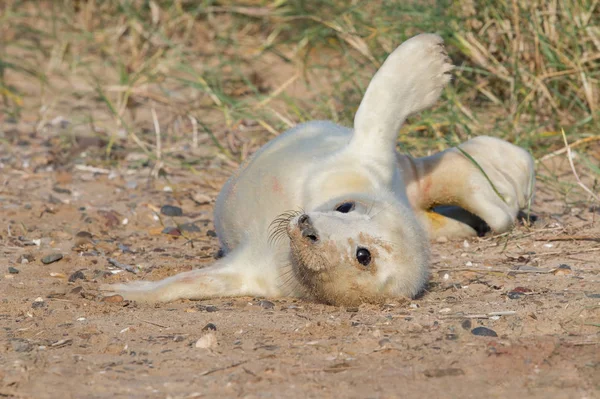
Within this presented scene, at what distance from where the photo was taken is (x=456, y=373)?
295 centimetres

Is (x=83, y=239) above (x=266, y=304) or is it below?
below

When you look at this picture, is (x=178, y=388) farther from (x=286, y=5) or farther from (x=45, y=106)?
(x=286, y=5)

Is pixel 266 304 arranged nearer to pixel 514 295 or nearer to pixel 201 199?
pixel 514 295

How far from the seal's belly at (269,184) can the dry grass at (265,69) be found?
4.53 feet

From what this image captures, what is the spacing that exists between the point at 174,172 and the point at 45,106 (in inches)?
70.2

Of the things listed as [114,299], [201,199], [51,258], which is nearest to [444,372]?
[114,299]

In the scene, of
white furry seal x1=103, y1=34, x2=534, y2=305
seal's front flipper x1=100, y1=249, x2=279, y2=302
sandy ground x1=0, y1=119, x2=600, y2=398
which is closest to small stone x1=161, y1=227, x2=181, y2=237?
sandy ground x1=0, y1=119, x2=600, y2=398

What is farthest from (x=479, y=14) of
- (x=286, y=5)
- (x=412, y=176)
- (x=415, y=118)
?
(x=286, y=5)

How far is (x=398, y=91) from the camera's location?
445 centimetres

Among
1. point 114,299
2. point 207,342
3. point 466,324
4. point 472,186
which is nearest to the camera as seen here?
point 207,342

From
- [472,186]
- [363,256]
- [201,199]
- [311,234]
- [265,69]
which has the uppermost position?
[311,234]

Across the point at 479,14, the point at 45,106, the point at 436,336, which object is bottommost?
the point at 45,106

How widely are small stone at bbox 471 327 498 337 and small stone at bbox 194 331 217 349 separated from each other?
2.89 ft

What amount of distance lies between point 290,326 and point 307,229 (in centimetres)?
36
